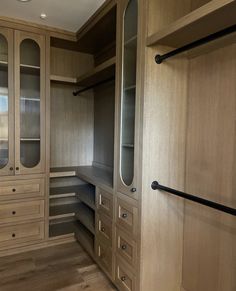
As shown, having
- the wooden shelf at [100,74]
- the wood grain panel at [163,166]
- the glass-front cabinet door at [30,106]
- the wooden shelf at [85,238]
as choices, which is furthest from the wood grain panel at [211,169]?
the glass-front cabinet door at [30,106]

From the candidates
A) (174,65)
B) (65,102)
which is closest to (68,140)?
(65,102)

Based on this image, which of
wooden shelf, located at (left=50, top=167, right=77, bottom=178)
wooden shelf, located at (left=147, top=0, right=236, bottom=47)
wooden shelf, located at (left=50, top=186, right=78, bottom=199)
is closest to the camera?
wooden shelf, located at (left=147, top=0, right=236, bottom=47)

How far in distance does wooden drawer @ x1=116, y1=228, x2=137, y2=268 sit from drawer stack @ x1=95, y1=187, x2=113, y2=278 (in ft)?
0.46

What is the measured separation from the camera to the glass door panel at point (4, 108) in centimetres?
246

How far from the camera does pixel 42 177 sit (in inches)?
104

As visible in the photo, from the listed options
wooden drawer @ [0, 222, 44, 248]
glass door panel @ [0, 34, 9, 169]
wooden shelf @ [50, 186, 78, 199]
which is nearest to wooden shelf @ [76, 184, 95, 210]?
wooden shelf @ [50, 186, 78, 199]

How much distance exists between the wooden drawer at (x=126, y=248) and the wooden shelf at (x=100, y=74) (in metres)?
1.41

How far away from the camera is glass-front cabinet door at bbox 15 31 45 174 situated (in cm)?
252

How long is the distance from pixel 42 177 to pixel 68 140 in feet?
2.31

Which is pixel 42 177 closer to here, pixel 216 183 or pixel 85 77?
pixel 85 77

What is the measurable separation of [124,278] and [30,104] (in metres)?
1.95

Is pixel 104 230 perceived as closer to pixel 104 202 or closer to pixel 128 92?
pixel 104 202

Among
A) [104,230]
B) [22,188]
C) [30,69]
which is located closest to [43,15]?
[30,69]

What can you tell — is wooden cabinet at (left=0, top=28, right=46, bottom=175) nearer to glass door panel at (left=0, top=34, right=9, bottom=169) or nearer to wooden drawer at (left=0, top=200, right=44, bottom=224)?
glass door panel at (left=0, top=34, right=9, bottom=169)
